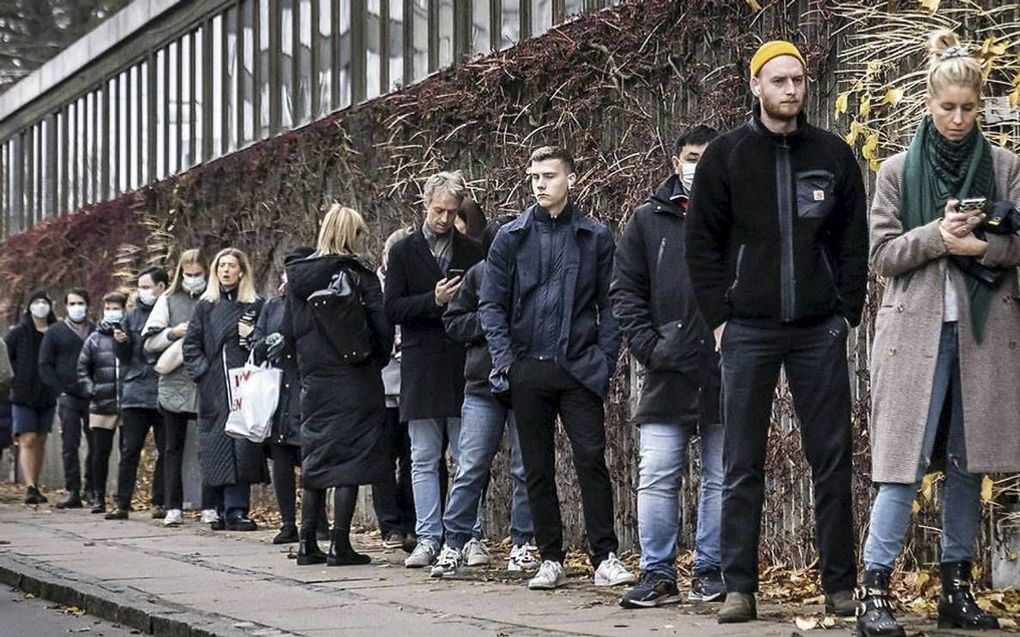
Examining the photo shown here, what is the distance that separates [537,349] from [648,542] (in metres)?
1.23

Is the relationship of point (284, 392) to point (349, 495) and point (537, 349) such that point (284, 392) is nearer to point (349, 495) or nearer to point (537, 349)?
point (349, 495)

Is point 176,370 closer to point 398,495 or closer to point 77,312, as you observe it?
point 398,495

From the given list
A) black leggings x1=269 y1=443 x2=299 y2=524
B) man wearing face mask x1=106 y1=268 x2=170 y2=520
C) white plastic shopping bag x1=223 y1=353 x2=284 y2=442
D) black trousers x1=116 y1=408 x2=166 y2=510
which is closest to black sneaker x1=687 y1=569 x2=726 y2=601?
white plastic shopping bag x1=223 y1=353 x2=284 y2=442

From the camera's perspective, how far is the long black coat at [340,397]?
11523mm

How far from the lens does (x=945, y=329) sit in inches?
291

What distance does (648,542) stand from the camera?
29.9 feet

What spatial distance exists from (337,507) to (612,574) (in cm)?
231

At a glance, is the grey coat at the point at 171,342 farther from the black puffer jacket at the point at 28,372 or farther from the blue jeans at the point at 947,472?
the blue jeans at the point at 947,472

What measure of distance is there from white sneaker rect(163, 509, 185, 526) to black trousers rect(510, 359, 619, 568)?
633 centimetres

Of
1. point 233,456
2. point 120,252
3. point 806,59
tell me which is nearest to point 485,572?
point 806,59

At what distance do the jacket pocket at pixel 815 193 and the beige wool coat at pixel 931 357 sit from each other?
1.43ft

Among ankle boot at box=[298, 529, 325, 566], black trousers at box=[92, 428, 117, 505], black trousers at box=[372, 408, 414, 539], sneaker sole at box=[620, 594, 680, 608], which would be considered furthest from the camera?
black trousers at box=[92, 428, 117, 505]

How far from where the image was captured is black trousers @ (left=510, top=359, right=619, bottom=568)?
32.3 feet

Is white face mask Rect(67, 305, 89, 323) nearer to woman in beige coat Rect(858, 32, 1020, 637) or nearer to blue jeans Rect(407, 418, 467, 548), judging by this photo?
blue jeans Rect(407, 418, 467, 548)
